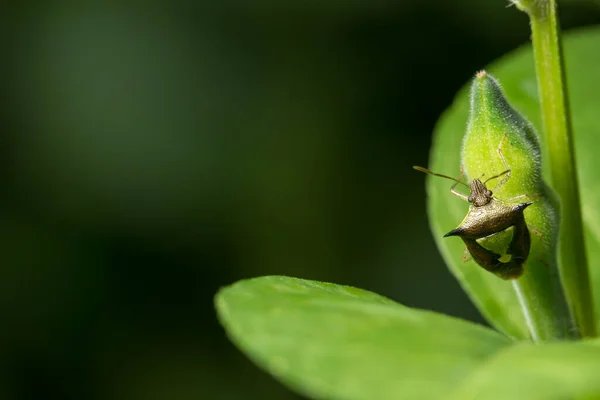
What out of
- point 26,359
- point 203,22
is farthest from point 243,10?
point 26,359

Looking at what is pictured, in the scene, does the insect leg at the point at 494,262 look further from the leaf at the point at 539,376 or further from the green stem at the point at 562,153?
the leaf at the point at 539,376

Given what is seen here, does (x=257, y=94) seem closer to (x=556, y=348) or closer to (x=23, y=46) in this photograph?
(x=23, y=46)

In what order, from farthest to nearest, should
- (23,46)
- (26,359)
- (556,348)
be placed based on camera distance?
(23,46)
(26,359)
(556,348)

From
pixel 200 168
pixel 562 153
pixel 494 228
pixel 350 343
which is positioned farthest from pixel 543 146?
pixel 200 168

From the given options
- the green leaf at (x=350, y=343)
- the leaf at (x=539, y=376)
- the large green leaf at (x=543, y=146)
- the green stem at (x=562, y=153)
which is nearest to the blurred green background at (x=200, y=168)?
the large green leaf at (x=543, y=146)

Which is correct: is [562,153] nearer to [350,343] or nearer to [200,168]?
[350,343]

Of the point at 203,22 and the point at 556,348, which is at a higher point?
the point at 203,22

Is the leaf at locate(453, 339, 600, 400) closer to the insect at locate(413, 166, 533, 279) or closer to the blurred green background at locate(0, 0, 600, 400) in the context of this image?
the insect at locate(413, 166, 533, 279)

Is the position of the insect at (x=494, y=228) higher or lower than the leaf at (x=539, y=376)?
higher
